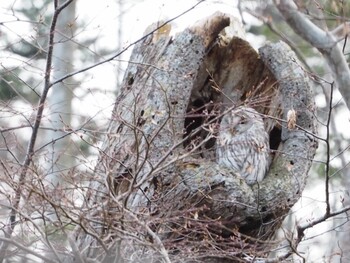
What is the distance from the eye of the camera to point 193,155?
586 cm

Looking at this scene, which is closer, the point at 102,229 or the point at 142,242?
the point at 142,242

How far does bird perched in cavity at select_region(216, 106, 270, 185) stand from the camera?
661 cm

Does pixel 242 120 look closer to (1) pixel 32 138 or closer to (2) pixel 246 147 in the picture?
(2) pixel 246 147

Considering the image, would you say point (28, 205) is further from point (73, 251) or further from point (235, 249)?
point (235, 249)

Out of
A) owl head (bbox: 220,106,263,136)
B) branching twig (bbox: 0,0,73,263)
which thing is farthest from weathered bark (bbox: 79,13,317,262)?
branching twig (bbox: 0,0,73,263)

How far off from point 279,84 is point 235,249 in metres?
1.76

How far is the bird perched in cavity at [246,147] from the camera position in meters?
6.61

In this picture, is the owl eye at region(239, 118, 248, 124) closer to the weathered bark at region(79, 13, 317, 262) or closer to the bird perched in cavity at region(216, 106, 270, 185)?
the bird perched in cavity at region(216, 106, 270, 185)

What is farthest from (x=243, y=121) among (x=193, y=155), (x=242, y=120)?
(x=193, y=155)

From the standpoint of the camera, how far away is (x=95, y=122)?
5.54m

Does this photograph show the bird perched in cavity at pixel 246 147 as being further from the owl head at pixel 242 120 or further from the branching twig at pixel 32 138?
the branching twig at pixel 32 138

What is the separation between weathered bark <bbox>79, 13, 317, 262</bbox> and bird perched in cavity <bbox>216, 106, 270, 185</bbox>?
0.15m

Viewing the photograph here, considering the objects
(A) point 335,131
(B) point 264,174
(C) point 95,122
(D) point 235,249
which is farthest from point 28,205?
(A) point 335,131

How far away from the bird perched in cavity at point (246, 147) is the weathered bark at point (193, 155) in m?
0.15
